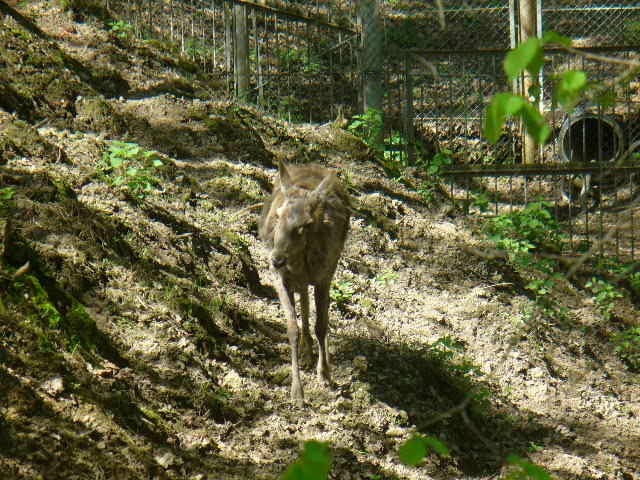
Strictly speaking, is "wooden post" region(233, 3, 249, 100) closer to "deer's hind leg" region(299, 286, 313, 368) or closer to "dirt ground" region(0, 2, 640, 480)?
"dirt ground" region(0, 2, 640, 480)

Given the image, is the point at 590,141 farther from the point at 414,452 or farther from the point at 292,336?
the point at 414,452

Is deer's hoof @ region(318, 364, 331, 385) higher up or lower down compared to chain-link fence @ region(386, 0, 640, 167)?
lower down

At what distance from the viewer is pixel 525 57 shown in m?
2.39

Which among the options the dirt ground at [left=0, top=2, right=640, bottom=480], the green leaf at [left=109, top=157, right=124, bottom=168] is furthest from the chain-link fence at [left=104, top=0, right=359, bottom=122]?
the green leaf at [left=109, top=157, right=124, bottom=168]

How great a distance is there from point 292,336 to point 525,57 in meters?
4.69

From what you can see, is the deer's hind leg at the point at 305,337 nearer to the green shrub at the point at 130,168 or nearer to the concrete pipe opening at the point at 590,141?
the green shrub at the point at 130,168

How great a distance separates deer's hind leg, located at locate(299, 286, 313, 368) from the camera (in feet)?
24.1

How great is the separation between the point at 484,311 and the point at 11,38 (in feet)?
21.2

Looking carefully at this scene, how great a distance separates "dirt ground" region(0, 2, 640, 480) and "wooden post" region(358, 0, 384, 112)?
42.3 inches

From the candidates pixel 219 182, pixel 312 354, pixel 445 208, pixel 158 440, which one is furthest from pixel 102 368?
pixel 445 208

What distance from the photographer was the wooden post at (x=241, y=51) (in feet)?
41.8

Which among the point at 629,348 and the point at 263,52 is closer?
the point at 629,348

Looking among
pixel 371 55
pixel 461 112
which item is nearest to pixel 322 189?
pixel 371 55

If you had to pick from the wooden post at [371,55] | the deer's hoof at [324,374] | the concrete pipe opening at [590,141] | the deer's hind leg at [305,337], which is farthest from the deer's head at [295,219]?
the concrete pipe opening at [590,141]
